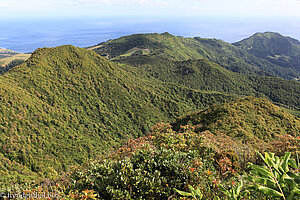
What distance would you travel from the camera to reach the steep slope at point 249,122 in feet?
60.6

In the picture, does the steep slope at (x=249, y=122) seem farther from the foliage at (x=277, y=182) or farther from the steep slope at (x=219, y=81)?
the steep slope at (x=219, y=81)

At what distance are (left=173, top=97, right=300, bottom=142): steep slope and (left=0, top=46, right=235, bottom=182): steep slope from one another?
107 feet

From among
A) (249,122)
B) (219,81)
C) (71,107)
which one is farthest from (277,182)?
(219,81)

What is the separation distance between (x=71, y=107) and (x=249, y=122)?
163 feet

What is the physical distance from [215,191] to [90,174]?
4.35 m

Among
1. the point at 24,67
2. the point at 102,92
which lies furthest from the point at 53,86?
the point at 102,92

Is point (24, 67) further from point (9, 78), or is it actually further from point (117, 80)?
point (117, 80)

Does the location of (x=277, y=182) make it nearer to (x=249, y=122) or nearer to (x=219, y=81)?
(x=249, y=122)

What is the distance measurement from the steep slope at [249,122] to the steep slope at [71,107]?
1284 inches

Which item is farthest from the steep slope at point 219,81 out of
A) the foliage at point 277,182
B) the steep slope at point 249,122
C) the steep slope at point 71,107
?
the foliage at point 277,182

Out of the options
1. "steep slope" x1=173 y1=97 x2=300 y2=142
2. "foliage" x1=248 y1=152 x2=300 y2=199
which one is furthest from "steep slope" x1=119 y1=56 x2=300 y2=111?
"foliage" x1=248 y1=152 x2=300 y2=199

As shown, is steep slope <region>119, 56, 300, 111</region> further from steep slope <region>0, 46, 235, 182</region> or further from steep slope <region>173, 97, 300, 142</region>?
steep slope <region>173, 97, 300, 142</region>

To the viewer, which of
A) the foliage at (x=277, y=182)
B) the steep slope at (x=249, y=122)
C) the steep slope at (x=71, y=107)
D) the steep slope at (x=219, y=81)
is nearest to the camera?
the foliage at (x=277, y=182)

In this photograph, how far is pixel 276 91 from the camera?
99.8 meters
